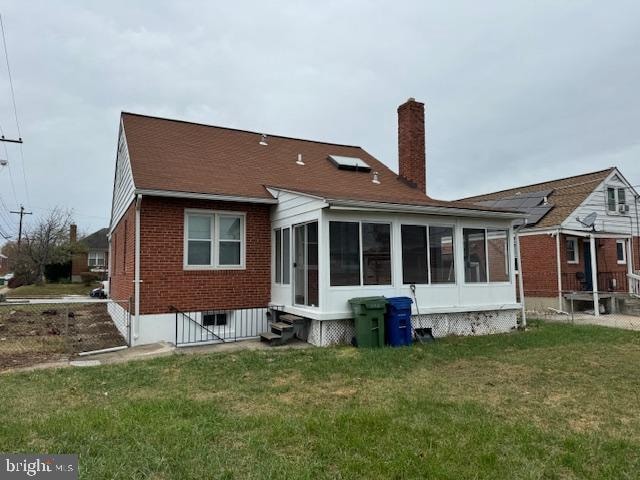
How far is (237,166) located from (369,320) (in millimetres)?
6350

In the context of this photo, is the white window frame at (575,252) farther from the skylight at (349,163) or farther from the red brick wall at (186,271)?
the red brick wall at (186,271)

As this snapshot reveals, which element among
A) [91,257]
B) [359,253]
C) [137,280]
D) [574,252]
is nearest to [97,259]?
[91,257]

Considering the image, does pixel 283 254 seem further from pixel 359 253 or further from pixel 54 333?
pixel 54 333

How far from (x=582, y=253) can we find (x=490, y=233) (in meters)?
9.72

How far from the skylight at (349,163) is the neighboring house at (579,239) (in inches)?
260

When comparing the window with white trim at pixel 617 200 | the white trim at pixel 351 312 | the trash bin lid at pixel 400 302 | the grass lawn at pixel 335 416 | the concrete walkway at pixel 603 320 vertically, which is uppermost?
the window with white trim at pixel 617 200

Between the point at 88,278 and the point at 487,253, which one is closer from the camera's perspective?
the point at 487,253

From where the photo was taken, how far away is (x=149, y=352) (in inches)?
340

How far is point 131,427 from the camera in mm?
4375

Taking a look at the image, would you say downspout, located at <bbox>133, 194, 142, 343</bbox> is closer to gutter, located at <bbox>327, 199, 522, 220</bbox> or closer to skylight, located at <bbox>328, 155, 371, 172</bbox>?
gutter, located at <bbox>327, 199, 522, 220</bbox>

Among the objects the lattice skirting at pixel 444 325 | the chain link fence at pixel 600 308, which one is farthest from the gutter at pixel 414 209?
the chain link fence at pixel 600 308

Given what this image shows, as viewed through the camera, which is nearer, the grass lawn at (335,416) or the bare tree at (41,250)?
the grass lawn at (335,416)

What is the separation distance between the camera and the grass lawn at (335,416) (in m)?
3.64

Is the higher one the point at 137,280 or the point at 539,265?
the point at 539,265
